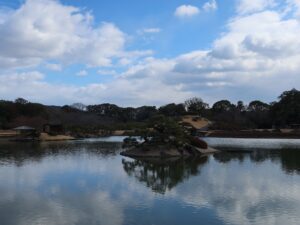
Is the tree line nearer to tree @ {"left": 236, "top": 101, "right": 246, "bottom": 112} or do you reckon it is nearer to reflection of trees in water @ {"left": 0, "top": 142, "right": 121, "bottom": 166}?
tree @ {"left": 236, "top": 101, "right": 246, "bottom": 112}

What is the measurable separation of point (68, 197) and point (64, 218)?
2906 millimetres

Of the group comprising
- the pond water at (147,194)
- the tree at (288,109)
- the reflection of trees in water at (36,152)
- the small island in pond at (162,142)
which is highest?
the tree at (288,109)

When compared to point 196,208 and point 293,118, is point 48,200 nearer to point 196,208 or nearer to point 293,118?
point 196,208

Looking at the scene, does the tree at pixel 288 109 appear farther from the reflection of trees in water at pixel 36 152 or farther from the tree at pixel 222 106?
the reflection of trees in water at pixel 36 152

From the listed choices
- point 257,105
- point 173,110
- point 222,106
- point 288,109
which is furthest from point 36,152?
point 257,105

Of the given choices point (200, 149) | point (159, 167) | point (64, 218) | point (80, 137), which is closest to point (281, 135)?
point (80, 137)

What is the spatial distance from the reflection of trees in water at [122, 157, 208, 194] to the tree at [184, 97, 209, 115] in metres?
73.4

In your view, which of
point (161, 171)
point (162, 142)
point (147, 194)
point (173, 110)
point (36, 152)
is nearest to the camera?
point (147, 194)

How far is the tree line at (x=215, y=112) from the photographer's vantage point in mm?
73438

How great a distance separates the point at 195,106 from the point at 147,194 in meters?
89.8

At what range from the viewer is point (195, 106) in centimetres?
10319

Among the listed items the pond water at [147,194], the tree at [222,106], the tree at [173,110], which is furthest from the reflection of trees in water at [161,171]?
the tree at [222,106]

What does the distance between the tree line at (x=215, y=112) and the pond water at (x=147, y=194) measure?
52.1m

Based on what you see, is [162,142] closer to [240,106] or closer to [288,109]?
[288,109]
